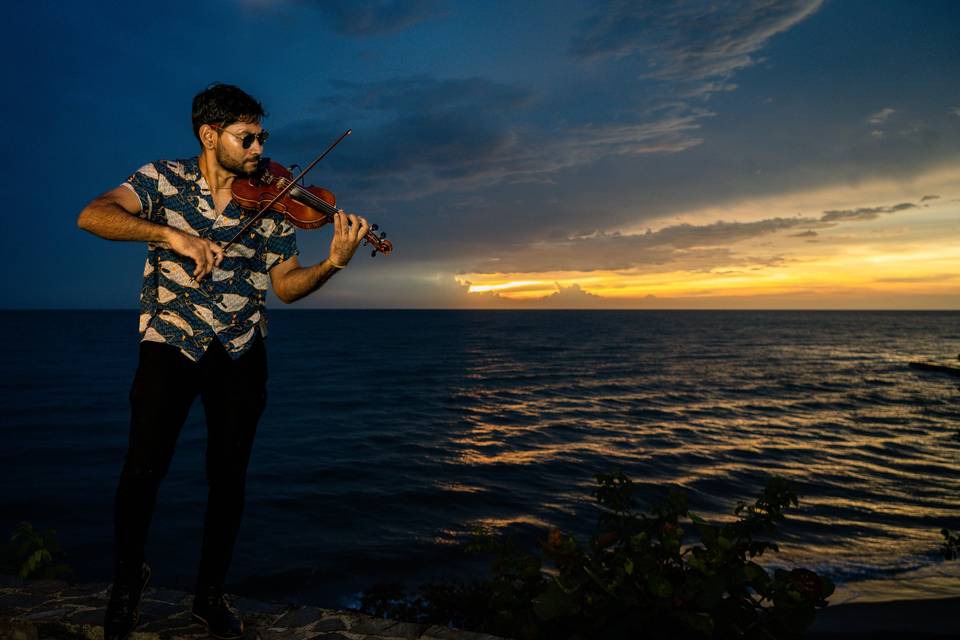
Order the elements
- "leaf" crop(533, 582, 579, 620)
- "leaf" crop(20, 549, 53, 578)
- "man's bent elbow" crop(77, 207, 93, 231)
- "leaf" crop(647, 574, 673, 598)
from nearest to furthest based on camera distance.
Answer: "man's bent elbow" crop(77, 207, 93, 231) → "leaf" crop(647, 574, 673, 598) → "leaf" crop(533, 582, 579, 620) → "leaf" crop(20, 549, 53, 578)

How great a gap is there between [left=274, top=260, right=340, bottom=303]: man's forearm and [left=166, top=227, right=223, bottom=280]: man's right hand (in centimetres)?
73

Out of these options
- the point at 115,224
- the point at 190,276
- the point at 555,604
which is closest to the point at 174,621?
the point at 190,276

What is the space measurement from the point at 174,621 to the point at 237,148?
10.1ft

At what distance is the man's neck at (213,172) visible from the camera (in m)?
2.92

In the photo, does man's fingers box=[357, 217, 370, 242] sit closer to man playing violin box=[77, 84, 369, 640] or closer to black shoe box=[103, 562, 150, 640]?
man playing violin box=[77, 84, 369, 640]


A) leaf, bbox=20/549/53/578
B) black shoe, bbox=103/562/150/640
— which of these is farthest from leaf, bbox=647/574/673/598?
leaf, bbox=20/549/53/578

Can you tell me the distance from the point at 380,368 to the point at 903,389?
4182 centimetres

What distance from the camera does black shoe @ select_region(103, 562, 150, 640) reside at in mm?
2836

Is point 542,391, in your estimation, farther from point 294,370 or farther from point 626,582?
point 626,582

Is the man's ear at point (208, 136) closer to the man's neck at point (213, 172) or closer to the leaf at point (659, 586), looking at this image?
the man's neck at point (213, 172)

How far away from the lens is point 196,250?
2.42m

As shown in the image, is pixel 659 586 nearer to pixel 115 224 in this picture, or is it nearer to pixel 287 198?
pixel 287 198

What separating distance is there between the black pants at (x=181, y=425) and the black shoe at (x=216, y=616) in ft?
0.27

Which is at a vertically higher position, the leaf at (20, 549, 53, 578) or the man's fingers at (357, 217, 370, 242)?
the man's fingers at (357, 217, 370, 242)
